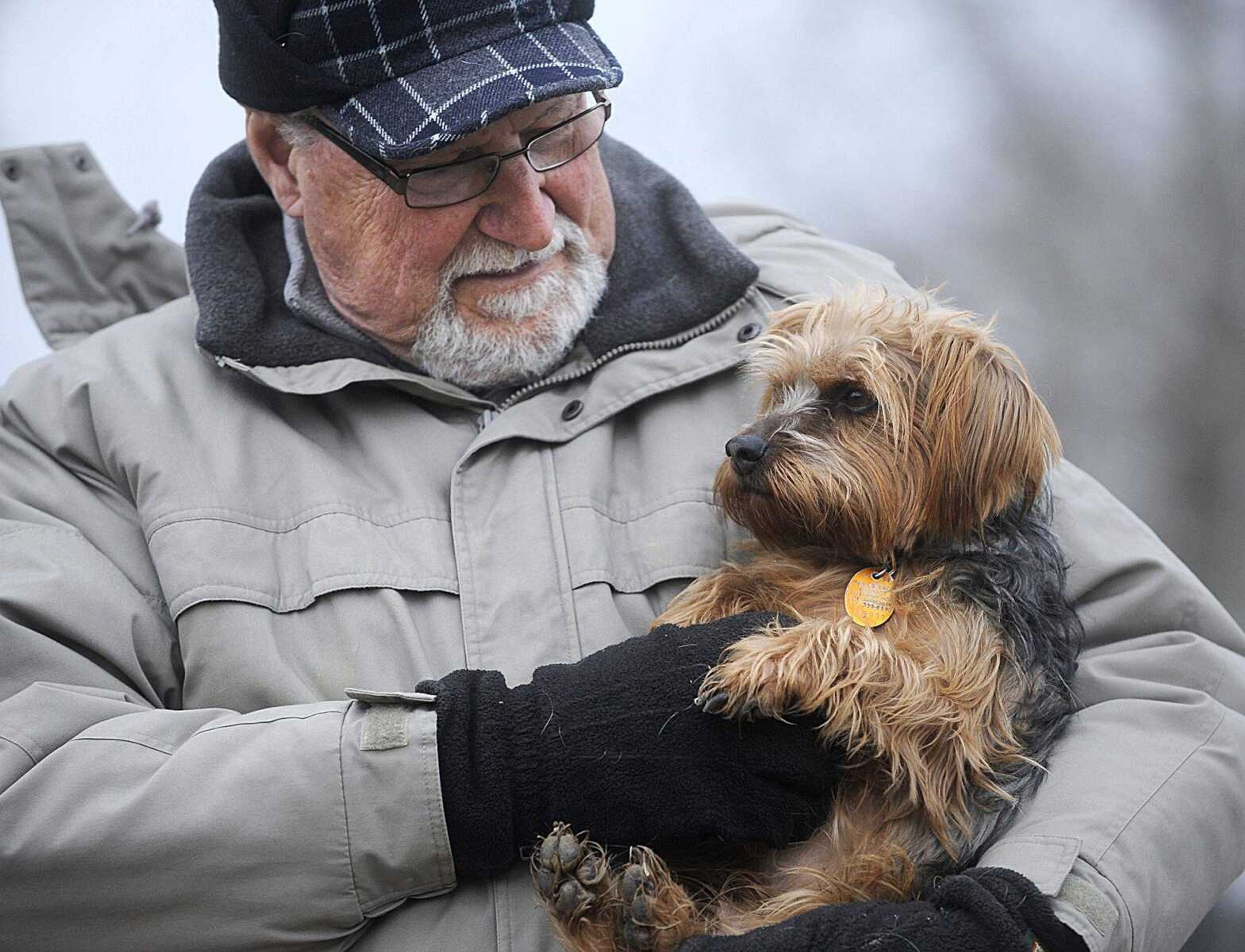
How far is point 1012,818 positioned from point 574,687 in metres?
0.91

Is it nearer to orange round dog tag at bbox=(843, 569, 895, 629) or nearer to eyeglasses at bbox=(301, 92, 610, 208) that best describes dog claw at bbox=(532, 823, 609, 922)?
orange round dog tag at bbox=(843, 569, 895, 629)

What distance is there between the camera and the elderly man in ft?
7.85

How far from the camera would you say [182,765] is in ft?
8.02

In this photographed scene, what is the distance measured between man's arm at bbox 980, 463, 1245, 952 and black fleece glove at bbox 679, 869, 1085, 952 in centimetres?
6

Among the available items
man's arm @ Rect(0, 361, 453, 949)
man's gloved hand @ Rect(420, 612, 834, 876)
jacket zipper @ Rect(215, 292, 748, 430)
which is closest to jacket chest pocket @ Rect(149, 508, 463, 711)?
man's arm @ Rect(0, 361, 453, 949)

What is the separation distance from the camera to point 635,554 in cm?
294

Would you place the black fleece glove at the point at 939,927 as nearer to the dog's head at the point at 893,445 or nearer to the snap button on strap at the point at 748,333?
the dog's head at the point at 893,445

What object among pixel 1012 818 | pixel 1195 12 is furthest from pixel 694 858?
pixel 1195 12

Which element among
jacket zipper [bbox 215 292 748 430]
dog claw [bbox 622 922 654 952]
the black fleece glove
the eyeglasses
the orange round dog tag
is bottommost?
dog claw [bbox 622 922 654 952]

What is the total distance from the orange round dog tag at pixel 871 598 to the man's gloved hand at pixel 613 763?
10.6 inches

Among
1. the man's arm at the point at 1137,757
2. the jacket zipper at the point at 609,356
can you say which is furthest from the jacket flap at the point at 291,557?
the man's arm at the point at 1137,757

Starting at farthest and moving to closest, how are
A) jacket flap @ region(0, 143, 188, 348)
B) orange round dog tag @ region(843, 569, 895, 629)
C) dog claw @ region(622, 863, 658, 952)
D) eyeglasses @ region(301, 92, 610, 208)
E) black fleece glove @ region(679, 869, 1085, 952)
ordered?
1. jacket flap @ region(0, 143, 188, 348)
2. eyeglasses @ region(301, 92, 610, 208)
3. orange round dog tag @ region(843, 569, 895, 629)
4. dog claw @ region(622, 863, 658, 952)
5. black fleece glove @ region(679, 869, 1085, 952)

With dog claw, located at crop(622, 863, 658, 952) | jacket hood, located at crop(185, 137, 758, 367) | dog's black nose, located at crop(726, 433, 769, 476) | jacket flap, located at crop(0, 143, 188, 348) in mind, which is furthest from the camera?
jacket flap, located at crop(0, 143, 188, 348)

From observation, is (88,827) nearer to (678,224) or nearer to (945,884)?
(945,884)
